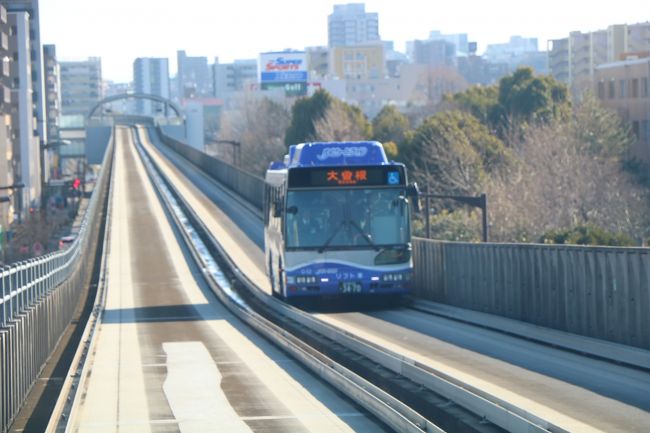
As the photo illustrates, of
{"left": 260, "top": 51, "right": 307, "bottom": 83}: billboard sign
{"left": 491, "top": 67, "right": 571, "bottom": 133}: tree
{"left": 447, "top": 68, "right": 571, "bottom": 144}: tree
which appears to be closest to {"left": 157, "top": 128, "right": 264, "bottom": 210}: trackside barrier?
{"left": 447, "top": 68, "right": 571, "bottom": 144}: tree

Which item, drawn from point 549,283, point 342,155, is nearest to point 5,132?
point 342,155

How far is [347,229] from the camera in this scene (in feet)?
90.1

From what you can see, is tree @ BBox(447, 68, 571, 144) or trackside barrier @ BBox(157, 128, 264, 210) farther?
tree @ BBox(447, 68, 571, 144)

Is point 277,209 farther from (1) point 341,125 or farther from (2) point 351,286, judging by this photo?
(1) point 341,125

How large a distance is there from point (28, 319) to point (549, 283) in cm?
871

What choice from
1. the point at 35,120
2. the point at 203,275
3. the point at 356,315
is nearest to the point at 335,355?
the point at 356,315

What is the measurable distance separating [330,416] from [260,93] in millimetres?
185607

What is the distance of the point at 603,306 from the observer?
18875 millimetres

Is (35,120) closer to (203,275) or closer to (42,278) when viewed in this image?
(203,275)

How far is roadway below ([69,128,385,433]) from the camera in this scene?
46.0 feet

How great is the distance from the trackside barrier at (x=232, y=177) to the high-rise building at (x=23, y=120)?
1382 centimetres

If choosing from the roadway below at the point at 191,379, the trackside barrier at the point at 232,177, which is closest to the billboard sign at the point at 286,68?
the trackside barrier at the point at 232,177

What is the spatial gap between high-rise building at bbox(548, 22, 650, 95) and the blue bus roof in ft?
351

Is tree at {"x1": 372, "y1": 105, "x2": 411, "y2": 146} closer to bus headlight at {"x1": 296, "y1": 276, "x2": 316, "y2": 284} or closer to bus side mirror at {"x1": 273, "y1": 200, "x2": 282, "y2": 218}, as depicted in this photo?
bus side mirror at {"x1": 273, "y1": 200, "x2": 282, "y2": 218}
